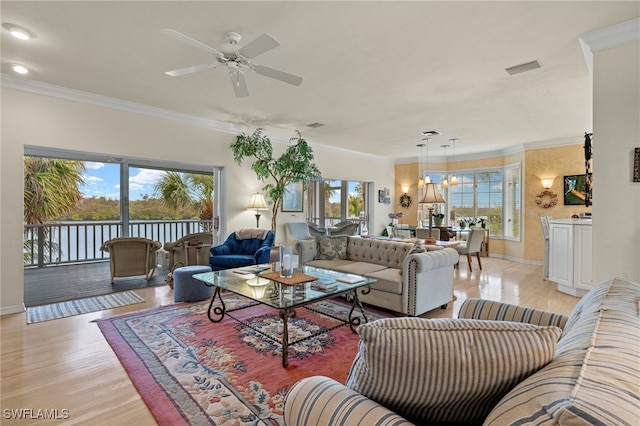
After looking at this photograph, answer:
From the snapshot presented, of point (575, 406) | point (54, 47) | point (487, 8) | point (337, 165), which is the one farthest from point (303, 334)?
point (337, 165)

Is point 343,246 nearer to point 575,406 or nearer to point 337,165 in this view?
point 337,165

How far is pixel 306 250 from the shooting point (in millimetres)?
4590

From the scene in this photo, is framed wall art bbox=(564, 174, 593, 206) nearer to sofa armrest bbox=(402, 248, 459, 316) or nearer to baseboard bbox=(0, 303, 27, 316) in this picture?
sofa armrest bbox=(402, 248, 459, 316)

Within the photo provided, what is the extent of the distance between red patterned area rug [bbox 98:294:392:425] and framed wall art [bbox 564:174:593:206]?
565cm

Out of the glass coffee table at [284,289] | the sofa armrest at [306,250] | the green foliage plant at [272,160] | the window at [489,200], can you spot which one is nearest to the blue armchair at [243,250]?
the sofa armrest at [306,250]

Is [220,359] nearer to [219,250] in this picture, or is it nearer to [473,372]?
[473,372]

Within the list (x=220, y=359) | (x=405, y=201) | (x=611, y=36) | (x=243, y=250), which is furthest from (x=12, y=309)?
(x=405, y=201)

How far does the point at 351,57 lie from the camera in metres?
3.10

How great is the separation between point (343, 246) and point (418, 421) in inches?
149

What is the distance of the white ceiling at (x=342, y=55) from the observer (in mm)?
2381

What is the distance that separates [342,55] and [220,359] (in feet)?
9.69

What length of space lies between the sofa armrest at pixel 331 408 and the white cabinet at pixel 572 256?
4.75 meters

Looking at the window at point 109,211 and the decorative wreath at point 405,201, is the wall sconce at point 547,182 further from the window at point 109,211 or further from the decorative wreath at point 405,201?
the window at point 109,211

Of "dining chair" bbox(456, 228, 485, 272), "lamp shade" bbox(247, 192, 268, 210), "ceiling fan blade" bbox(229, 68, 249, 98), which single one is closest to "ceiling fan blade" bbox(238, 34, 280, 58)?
"ceiling fan blade" bbox(229, 68, 249, 98)
